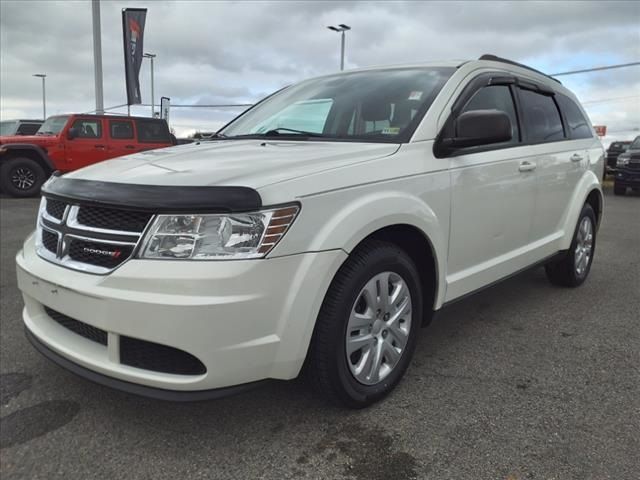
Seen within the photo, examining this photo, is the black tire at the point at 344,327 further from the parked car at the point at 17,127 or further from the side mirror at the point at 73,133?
the parked car at the point at 17,127

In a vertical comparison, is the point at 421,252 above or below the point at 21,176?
above

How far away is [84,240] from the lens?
2.15 metres

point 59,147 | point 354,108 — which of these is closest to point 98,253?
point 354,108

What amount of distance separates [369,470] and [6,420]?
167cm

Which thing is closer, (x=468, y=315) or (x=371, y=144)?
(x=371, y=144)

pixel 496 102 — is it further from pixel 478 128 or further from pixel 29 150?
pixel 29 150

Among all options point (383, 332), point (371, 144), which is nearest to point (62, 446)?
point (383, 332)

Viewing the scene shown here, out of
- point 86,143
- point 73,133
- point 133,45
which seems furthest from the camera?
point 133,45

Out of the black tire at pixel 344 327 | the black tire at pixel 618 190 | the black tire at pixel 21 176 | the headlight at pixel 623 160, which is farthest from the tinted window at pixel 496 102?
the black tire at pixel 618 190

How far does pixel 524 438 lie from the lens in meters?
2.27

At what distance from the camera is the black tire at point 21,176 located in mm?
11586

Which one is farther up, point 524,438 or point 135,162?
point 135,162

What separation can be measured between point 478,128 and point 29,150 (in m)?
11.6

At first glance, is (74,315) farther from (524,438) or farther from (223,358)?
(524,438)
